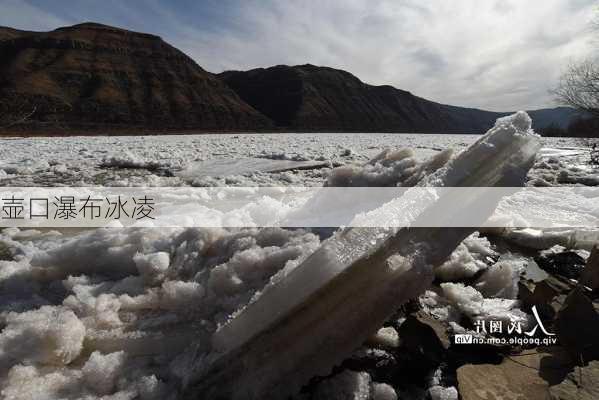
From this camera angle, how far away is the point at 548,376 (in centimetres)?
148

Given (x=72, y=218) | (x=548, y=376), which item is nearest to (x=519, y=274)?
(x=548, y=376)

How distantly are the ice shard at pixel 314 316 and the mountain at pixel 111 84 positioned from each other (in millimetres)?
43172

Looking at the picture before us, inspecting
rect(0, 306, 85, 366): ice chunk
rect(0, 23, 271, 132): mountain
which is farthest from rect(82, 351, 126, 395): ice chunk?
rect(0, 23, 271, 132): mountain

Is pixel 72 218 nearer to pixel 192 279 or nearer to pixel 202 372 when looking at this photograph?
pixel 192 279

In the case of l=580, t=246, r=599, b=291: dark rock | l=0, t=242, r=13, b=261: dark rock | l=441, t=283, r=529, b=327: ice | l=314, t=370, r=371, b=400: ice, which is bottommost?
l=0, t=242, r=13, b=261: dark rock

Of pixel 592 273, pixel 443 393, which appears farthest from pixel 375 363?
pixel 592 273

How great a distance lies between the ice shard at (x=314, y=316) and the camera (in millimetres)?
1433

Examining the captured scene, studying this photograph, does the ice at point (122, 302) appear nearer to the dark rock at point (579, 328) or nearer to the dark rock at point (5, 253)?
the dark rock at point (5, 253)

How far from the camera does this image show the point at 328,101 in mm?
78688

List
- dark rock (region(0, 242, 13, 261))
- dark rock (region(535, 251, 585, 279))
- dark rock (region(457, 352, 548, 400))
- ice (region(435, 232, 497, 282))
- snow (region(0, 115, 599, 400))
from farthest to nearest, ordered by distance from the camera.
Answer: dark rock (region(0, 242, 13, 261)) → dark rock (region(535, 251, 585, 279)) → ice (region(435, 232, 497, 282)) → snow (region(0, 115, 599, 400)) → dark rock (region(457, 352, 548, 400))

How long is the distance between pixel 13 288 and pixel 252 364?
68.5 inches

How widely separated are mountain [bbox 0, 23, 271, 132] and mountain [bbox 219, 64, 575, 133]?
12.7m

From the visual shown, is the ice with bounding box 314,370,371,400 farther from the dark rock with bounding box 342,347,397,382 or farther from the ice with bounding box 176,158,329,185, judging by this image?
the ice with bounding box 176,158,329,185

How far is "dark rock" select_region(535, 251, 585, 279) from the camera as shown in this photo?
8.33ft
